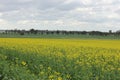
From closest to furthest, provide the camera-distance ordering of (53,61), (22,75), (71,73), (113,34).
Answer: (22,75)
(71,73)
(53,61)
(113,34)

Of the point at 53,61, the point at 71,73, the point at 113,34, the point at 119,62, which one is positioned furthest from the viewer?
the point at 113,34

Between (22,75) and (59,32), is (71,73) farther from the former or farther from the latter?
(59,32)

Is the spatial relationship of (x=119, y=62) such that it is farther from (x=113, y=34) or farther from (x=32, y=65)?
(x=113, y=34)

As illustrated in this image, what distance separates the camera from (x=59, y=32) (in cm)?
7419

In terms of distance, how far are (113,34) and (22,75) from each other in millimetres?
58896

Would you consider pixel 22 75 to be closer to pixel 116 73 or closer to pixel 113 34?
pixel 116 73

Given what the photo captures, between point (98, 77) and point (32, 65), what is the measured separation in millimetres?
3709

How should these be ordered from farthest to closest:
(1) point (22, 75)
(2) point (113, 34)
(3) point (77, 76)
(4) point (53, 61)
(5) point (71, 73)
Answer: (2) point (113, 34), (4) point (53, 61), (5) point (71, 73), (3) point (77, 76), (1) point (22, 75)

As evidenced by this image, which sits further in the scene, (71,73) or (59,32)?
(59,32)

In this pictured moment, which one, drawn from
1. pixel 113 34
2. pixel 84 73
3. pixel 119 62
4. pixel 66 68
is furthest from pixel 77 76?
pixel 113 34

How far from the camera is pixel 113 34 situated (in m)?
69.4

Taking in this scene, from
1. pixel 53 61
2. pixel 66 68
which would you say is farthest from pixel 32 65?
pixel 66 68

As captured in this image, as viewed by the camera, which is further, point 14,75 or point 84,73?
point 84,73

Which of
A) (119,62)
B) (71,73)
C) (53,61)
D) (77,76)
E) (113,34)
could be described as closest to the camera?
(77,76)
